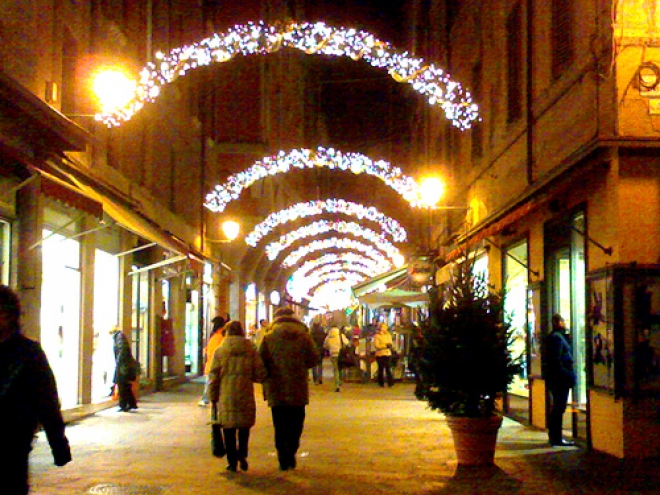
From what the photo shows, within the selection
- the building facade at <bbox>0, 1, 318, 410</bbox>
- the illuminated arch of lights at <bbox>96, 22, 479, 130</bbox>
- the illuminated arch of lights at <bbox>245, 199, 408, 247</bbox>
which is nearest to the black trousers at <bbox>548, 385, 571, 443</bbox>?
the illuminated arch of lights at <bbox>96, 22, 479, 130</bbox>

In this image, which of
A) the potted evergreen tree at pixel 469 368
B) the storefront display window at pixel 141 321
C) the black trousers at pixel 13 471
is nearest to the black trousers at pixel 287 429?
the potted evergreen tree at pixel 469 368

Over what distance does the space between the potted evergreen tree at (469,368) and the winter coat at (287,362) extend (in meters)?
1.40

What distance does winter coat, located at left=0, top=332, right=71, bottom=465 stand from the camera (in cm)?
488

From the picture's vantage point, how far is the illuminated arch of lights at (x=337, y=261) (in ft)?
167

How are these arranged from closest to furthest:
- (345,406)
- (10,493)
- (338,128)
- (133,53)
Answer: (10,493) < (345,406) < (133,53) < (338,128)

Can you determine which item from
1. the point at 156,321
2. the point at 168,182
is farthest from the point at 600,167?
the point at 168,182

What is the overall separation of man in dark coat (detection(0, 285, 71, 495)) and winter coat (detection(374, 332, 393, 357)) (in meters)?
20.5

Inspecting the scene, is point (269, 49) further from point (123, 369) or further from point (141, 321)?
point (141, 321)

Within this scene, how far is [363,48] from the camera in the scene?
16156mm

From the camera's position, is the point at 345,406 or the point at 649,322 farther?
the point at 345,406

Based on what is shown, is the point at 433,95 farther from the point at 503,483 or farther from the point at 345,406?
the point at 503,483

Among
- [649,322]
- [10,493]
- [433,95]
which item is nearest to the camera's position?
[10,493]

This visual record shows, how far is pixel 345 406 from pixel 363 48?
7.36 m

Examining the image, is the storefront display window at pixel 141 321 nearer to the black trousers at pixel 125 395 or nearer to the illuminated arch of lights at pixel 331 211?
the black trousers at pixel 125 395
